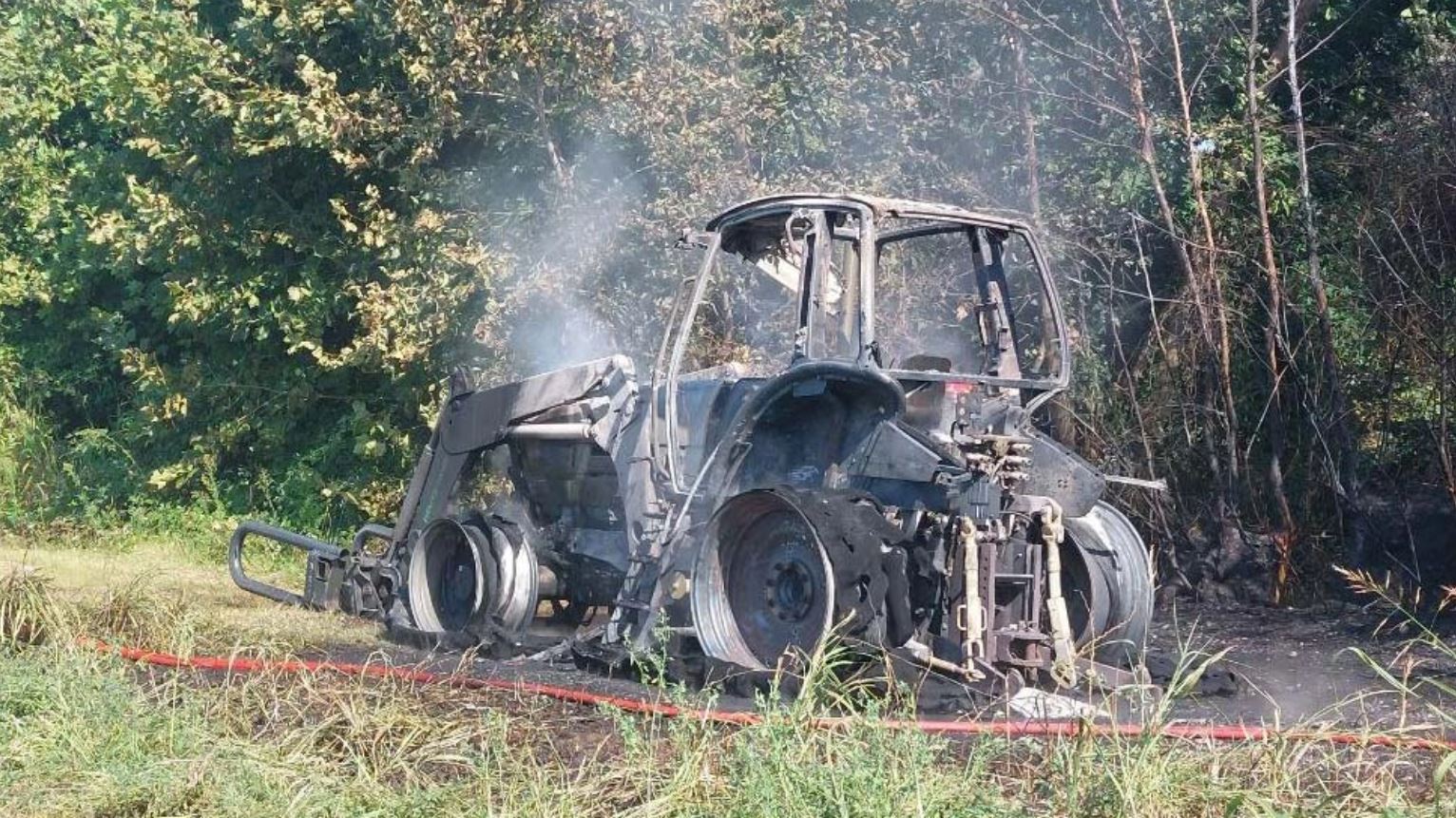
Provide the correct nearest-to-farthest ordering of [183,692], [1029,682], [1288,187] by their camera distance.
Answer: [183,692]
[1029,682]
[1288,187]

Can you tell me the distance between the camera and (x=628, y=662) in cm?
813

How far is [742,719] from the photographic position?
6.05 metres

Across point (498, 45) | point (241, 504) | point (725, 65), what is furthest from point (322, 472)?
point (725, 65)

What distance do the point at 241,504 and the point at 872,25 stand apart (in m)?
7.72

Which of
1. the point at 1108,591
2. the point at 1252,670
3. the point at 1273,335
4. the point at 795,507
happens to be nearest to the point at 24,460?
the point at 1273,335

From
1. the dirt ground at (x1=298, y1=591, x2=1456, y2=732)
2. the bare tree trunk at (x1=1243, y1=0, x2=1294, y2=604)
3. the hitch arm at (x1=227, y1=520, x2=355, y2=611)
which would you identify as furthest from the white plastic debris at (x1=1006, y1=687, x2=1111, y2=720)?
the hitch arm at (x1=227, y1=520, x2=355, y2=611)

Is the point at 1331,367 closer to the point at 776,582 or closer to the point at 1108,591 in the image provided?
the point at 1108,591

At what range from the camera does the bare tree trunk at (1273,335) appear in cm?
1105

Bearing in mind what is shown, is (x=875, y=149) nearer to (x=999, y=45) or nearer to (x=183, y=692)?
(x=999, y=45)

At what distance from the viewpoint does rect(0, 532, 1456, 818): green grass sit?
4.60 metres

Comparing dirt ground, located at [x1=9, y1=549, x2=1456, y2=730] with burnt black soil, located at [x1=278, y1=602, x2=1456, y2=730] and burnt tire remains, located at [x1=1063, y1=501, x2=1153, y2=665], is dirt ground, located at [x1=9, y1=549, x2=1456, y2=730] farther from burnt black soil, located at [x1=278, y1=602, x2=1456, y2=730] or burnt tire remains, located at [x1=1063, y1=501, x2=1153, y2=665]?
burnt tire remains, located at [x1=1063, y1=501, x2=1153, y2=665]

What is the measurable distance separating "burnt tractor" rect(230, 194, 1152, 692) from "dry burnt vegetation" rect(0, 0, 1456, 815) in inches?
44.7

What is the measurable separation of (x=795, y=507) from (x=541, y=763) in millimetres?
2059

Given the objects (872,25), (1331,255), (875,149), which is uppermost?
(872,25)
